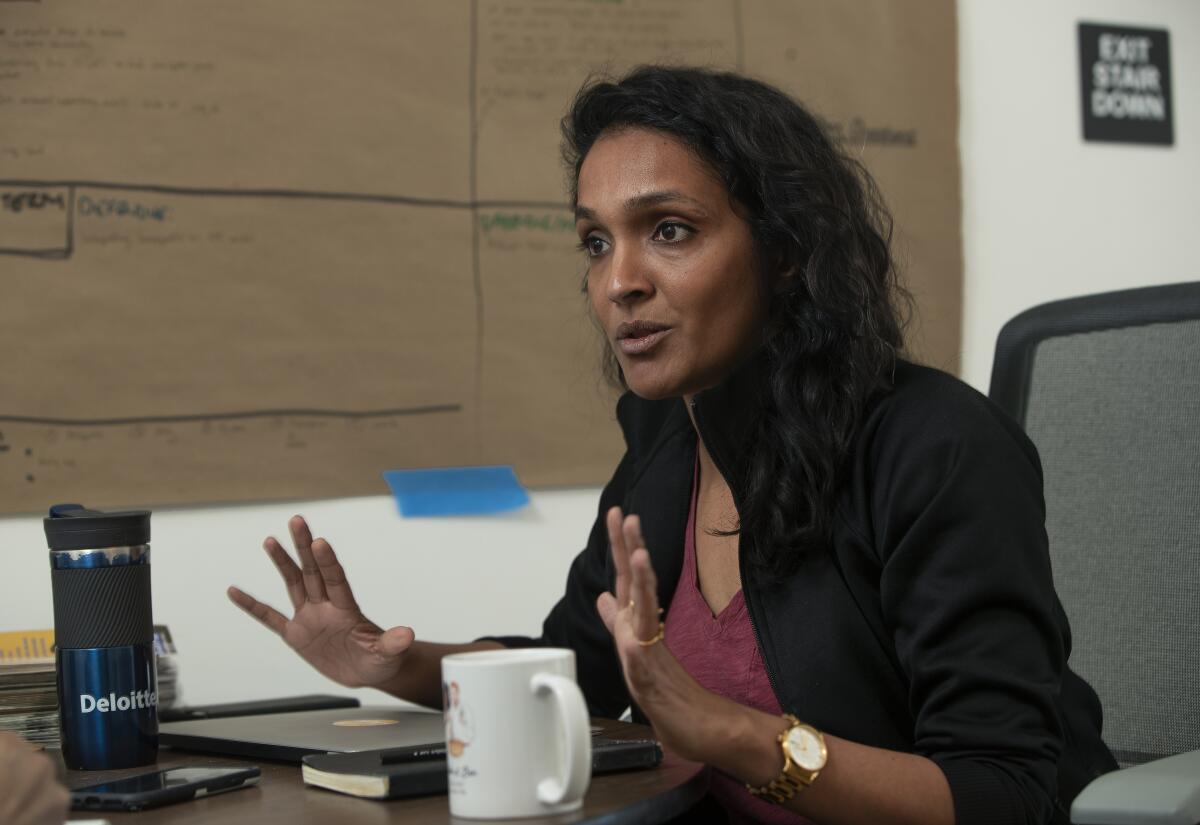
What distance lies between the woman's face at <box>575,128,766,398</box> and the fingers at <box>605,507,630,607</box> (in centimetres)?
42

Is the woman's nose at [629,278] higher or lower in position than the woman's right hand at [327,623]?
higher

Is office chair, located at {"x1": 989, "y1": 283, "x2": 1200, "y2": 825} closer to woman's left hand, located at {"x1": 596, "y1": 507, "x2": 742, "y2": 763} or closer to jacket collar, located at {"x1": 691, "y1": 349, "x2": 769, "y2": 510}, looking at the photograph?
jacket collar, located at {"x1": 691, "y1": 349, "x2": 769, "y2": 510}

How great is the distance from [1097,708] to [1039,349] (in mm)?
410

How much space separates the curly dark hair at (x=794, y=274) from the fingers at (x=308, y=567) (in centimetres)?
39

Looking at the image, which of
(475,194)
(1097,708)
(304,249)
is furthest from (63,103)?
(1097,708)

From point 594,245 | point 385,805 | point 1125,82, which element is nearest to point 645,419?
point 594,245

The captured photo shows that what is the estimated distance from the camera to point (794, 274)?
1312 millimetres

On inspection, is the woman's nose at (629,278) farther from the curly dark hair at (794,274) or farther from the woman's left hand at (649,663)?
the woman's left hand at (649,663)

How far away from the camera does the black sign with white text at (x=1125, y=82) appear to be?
255 centimetres

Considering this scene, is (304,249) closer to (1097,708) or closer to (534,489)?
(534,489)

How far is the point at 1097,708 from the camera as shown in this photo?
126 cm

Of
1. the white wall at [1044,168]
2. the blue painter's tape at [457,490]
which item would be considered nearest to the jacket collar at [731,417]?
the blue painter's tape at [457,490]

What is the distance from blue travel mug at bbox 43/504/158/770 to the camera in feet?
3.33

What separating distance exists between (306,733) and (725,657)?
381 millimetres
